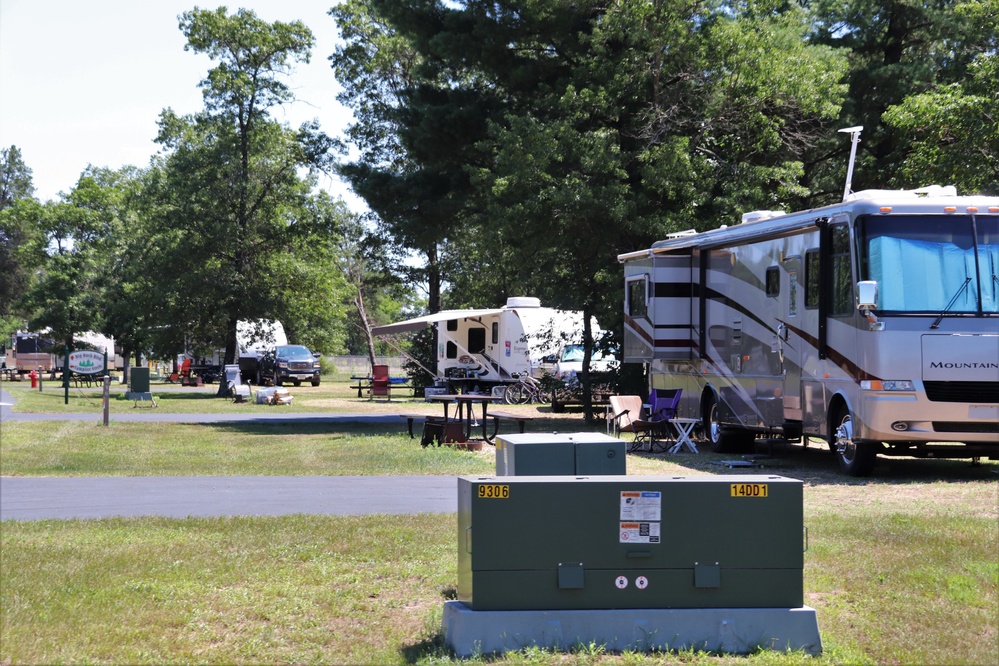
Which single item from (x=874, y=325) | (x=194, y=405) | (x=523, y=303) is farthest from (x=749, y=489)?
(x=523, y=303)

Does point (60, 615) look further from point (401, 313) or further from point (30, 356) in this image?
point (401, 313)

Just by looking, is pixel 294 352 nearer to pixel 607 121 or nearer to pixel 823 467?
pixel 607 121

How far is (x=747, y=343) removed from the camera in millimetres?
18438

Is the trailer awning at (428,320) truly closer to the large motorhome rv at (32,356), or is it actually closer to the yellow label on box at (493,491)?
the yellow label on box at (493,491)

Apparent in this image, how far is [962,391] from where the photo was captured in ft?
47.7

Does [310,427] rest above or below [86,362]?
below

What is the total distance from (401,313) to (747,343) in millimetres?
77159

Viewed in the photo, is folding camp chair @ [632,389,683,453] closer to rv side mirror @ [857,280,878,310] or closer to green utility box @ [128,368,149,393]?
rv side mirror @ [857,280,878,310]

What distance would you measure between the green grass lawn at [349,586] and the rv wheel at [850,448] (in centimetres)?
120

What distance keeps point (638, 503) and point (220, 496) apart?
7.48 meters

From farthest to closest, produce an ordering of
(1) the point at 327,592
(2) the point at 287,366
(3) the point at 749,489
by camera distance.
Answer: (2) the point at 287,366 < (1) the point at 327,592 < (3) the point at 749,489

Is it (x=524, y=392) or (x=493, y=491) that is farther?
(x=524, y=392)

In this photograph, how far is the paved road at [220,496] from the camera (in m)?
11.7

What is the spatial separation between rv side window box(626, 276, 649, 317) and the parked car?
34.2 metres
